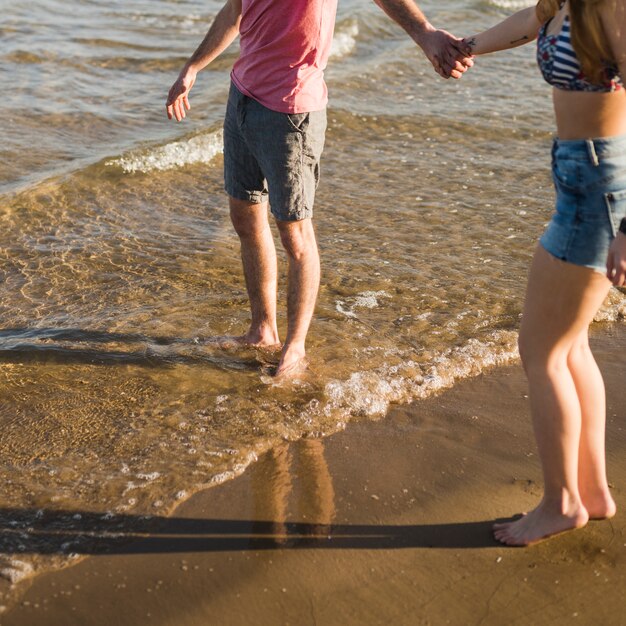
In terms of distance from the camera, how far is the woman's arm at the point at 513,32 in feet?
10.1

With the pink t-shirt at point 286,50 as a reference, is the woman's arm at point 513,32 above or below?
above

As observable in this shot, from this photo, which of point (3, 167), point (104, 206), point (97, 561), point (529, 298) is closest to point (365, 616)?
point (97, 561)

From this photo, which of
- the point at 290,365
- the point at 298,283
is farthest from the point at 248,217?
the point at 290,365

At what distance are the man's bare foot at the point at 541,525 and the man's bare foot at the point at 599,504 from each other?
6 cm

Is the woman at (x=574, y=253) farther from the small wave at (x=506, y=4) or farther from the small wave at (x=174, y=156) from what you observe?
the small wave at (x=506, y=4)

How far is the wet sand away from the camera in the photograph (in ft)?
9.37

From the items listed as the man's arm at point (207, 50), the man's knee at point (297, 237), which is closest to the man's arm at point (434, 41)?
the man's arm at point (207, 50)

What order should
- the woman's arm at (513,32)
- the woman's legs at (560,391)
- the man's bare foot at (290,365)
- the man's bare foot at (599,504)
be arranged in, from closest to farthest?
the woman's legs at (560,391)
the woman's arm at (513,32)
the man's bare foot at (599,504)
the man's bare foot at (290,365)

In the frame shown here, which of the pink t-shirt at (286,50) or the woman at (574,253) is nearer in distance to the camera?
the woman at (574,253)

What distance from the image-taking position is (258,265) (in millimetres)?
4551

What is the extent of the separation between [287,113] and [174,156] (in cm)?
413

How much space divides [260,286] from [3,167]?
390 centimetres

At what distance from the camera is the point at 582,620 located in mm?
2842

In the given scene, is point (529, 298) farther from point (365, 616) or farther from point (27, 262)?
point (27, 262)
